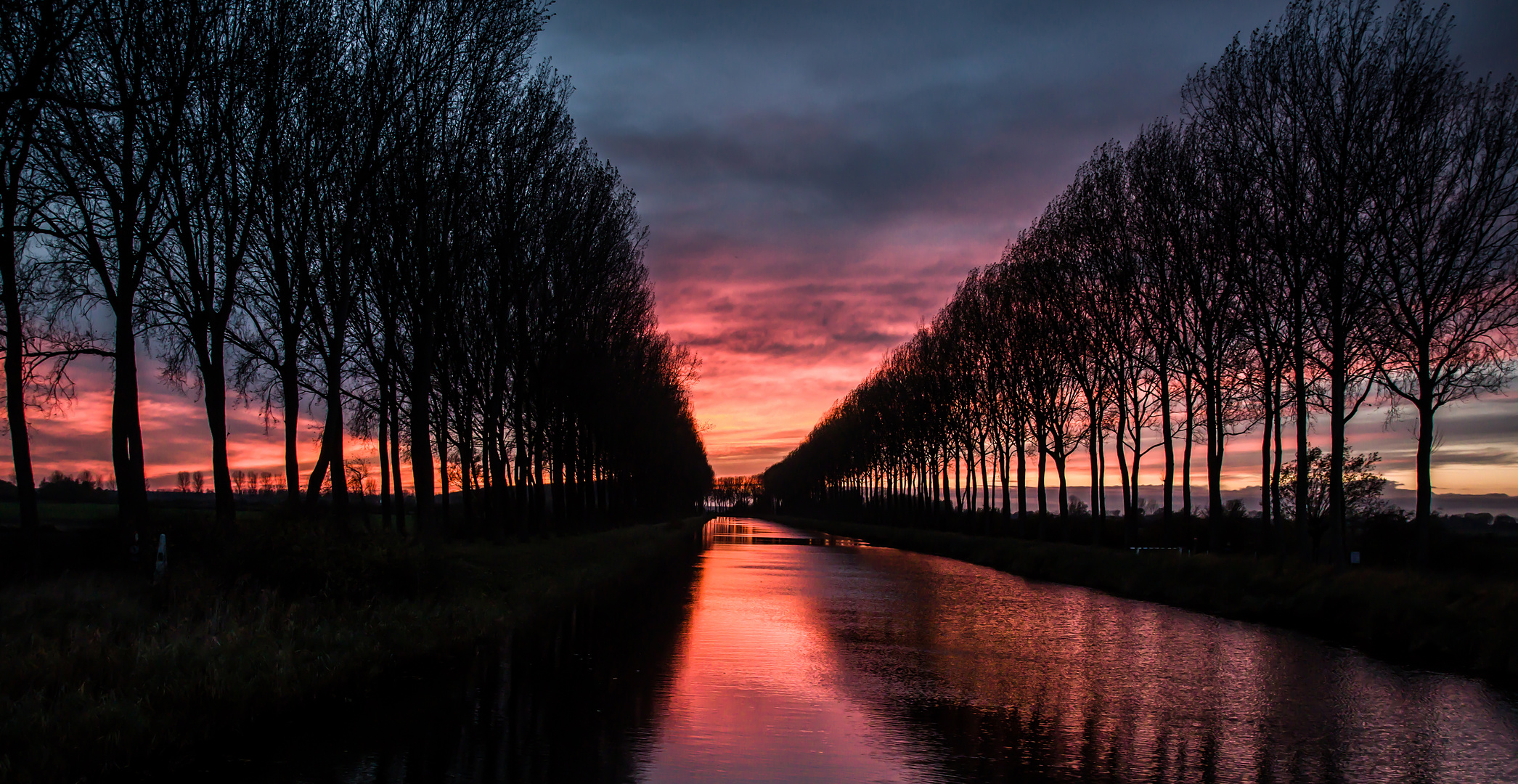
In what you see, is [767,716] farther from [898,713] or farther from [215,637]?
[215,637]

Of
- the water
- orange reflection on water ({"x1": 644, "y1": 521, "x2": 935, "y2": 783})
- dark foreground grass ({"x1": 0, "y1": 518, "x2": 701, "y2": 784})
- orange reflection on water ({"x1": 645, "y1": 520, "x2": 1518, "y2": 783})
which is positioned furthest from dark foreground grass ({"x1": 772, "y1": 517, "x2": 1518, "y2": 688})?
dark foreground grass ({"x1": 0, "y1": 518, "x2": 701, "y2": 784})

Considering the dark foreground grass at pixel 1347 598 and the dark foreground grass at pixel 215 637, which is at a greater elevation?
the dark foreground grass at pixel 215 637

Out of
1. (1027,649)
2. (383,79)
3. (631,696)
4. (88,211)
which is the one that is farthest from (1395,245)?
(88,211)

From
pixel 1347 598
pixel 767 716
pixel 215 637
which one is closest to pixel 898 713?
pixel 767 716

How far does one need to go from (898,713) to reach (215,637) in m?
7.60

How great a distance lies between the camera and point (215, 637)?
11.0m

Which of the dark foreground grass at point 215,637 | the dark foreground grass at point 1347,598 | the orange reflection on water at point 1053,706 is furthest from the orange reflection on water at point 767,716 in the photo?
the dark foreground grass at point 1347,598

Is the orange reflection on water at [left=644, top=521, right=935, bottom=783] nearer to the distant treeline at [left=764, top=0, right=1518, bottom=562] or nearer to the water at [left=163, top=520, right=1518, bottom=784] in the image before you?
the water at [left=163, top=520, right=1518, bottom=784]

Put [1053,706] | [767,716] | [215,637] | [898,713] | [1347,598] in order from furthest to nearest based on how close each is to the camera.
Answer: [1347,598], [1053,706], [898,713], [767,716], [215,637]

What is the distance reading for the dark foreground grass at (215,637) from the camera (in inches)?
330

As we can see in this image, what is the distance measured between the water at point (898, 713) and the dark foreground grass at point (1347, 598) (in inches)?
57.2

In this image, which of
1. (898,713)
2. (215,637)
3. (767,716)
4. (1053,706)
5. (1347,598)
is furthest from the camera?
(1347,598)

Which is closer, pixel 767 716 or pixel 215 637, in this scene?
pixel 215 637

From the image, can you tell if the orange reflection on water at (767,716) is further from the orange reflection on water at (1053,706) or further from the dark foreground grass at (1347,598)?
the dark foreground grass at (1347,598)
